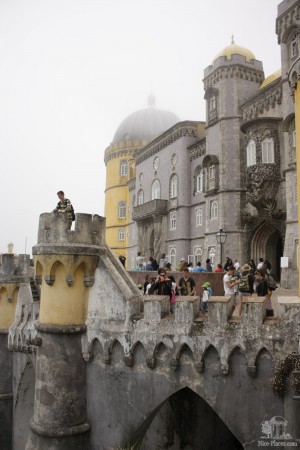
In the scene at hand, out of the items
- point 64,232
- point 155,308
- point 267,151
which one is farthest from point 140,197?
point 155,308

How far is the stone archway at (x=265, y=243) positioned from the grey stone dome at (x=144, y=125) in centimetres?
2881

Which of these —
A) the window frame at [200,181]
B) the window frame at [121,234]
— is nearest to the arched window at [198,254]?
the window frame at [200,181]

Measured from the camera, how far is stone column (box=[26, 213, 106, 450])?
27.5ft

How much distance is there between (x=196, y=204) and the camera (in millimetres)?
33719

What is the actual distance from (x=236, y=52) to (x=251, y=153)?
8536mm

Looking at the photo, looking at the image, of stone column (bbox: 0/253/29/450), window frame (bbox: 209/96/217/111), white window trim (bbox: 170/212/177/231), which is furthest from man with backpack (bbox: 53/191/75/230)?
white window trim (bbox: 170/212/177/231)

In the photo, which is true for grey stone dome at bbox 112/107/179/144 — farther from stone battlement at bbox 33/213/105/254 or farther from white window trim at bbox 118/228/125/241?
stone battlement at bbox 33/213/105/254

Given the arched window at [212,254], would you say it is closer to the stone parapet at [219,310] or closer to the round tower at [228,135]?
the round tower at [228,135]

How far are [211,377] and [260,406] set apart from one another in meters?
0.92

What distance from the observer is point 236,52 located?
95.6ft

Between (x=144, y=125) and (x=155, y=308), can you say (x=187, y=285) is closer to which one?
(x=155, y=308)

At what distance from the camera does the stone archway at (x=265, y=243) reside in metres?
26.2

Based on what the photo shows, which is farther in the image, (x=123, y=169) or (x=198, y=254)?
(x=123, y=169)

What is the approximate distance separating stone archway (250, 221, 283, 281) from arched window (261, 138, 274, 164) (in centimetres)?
382
